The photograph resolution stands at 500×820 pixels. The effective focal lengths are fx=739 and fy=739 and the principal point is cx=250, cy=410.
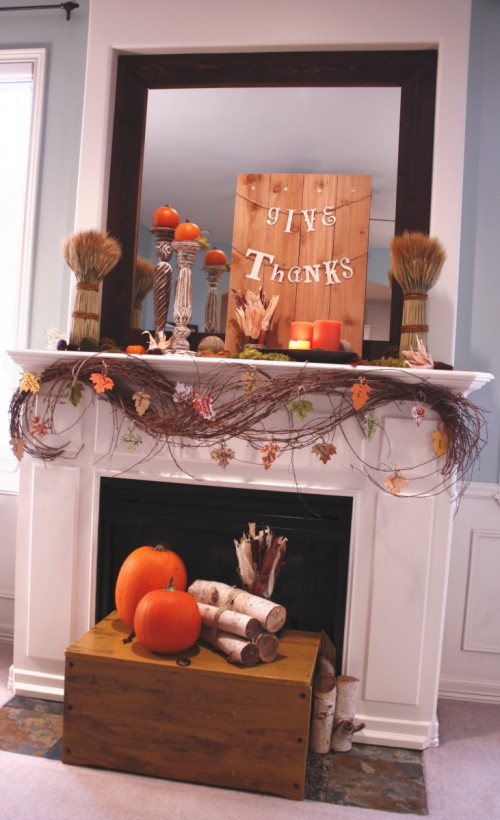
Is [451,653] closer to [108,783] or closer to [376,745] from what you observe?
[376,745]

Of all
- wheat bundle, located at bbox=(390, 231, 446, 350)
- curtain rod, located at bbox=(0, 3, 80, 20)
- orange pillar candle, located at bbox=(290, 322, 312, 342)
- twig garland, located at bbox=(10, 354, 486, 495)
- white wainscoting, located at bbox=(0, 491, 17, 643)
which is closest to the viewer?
twig garland, located at bbox=(10, 354, 486, 495)

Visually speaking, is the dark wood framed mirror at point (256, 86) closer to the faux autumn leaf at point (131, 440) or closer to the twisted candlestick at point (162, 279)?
the twisted candlestick at point (162, 279)

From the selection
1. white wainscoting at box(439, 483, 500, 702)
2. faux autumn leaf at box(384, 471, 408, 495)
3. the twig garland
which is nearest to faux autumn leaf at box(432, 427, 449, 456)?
the twig garland

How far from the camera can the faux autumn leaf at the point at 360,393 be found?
7.35 ft

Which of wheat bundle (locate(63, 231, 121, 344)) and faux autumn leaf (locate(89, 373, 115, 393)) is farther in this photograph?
wheat bundle (locate(63, 231, 121, 344))

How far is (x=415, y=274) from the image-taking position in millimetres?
2428

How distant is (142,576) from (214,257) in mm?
1145

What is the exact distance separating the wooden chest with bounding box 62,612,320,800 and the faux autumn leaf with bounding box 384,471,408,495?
597mm

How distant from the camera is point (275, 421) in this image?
7.91 ft

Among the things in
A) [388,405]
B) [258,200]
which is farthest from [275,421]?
[258,200]

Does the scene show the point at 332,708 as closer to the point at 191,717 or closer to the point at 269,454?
the point at 191,717

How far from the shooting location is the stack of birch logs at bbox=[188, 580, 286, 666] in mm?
2190

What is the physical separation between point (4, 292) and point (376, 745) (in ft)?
7.46

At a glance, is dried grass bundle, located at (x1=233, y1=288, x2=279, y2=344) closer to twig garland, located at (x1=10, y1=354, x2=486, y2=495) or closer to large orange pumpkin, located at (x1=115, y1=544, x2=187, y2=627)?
twig garland, located at (x1=10, y1=354, x2=486, y2=495)
